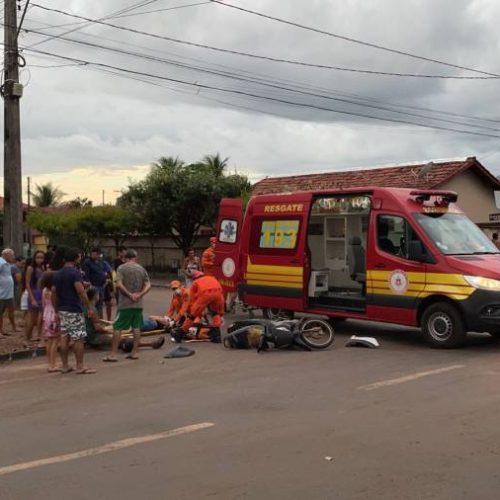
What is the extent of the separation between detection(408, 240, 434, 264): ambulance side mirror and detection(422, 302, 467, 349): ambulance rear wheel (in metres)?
0.72

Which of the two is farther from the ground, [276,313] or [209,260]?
[209,260]

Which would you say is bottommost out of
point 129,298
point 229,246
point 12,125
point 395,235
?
point 129,298

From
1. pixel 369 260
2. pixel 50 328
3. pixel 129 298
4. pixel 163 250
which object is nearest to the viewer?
pixel 50 328

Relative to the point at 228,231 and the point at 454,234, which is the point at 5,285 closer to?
the point at 228,231

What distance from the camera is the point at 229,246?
49.3 ft

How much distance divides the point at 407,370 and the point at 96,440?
449cm

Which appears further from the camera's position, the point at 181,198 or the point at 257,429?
the point at 181,198

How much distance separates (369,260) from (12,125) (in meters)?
7.90

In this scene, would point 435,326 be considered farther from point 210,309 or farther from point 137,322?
point 137,322

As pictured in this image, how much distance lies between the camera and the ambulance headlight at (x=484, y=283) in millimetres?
10161

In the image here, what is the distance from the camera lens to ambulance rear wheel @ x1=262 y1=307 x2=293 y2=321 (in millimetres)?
13769

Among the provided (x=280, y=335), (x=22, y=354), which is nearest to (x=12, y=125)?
(x=22, y=354)

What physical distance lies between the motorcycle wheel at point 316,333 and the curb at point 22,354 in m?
4.14

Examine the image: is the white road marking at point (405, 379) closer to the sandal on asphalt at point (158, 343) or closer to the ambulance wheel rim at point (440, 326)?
the ambulance wheel rim at point (440, 326)
